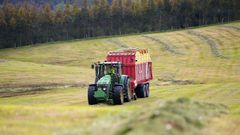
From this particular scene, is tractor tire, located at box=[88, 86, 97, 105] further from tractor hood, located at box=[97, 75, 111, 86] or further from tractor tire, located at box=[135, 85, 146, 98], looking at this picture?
tractor tire, located at box=[135, 85, 146, 98]

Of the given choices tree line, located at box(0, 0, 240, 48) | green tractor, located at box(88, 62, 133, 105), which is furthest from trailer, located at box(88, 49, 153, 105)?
tree line, located at box(0, 0, 240, 48)

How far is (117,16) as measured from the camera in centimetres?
12975

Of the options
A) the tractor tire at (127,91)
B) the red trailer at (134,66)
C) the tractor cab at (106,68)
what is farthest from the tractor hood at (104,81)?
the red trailer at (134,66)

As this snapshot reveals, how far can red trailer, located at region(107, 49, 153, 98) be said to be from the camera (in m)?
37.7

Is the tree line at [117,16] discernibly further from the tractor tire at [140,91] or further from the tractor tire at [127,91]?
the tractor tire at [127,91]

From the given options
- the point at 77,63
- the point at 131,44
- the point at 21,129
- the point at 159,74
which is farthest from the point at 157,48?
the point at 21,129

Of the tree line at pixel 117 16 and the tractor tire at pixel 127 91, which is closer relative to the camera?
the tractor tire at pixel 127 91

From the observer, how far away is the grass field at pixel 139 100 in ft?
59.6

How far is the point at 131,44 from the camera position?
96875 mm

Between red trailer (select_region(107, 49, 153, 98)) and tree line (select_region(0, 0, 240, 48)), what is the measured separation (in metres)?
83.7

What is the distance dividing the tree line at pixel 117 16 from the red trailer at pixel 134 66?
8372cm

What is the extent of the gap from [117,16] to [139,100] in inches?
3722

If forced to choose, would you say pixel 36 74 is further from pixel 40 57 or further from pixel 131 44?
pixel 131 44

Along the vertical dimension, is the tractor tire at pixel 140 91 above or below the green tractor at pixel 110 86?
below
